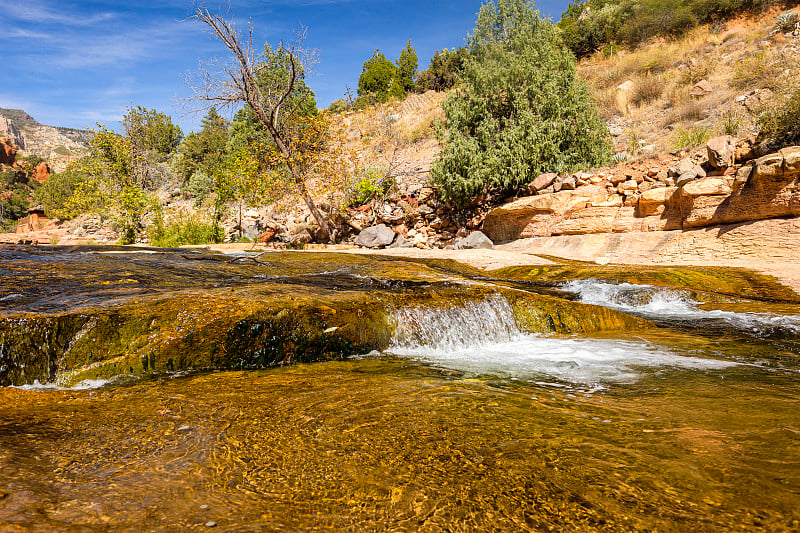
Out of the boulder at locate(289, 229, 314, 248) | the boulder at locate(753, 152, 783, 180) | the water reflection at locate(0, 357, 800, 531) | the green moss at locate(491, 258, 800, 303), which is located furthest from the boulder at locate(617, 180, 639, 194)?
the boulder at locate(289, 229, 314, 248)

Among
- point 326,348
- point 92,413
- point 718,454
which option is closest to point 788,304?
point 718,454

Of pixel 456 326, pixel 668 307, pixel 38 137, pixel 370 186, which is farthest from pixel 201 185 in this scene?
pixel 38 137

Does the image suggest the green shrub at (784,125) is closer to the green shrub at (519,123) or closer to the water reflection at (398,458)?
the green shrub at (519,123)

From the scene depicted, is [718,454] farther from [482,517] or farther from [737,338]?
[737,338]

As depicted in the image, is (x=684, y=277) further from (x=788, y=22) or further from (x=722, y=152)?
(x=788, y=22)

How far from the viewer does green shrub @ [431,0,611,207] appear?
47.6ft

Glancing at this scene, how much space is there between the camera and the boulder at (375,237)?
14820 mm

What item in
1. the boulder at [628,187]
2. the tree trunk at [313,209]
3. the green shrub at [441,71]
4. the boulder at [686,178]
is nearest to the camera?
the boulder at [686,178]

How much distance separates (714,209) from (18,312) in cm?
1197

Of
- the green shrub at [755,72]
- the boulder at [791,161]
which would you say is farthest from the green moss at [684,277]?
the green shrub at [755,72]

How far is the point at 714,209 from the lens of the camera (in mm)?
9156

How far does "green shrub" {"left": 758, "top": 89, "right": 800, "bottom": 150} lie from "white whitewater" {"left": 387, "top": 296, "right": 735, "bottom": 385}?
851 centimetres

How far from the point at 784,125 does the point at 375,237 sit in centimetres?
1150

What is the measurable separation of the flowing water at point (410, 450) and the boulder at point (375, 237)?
11523 millimetres
